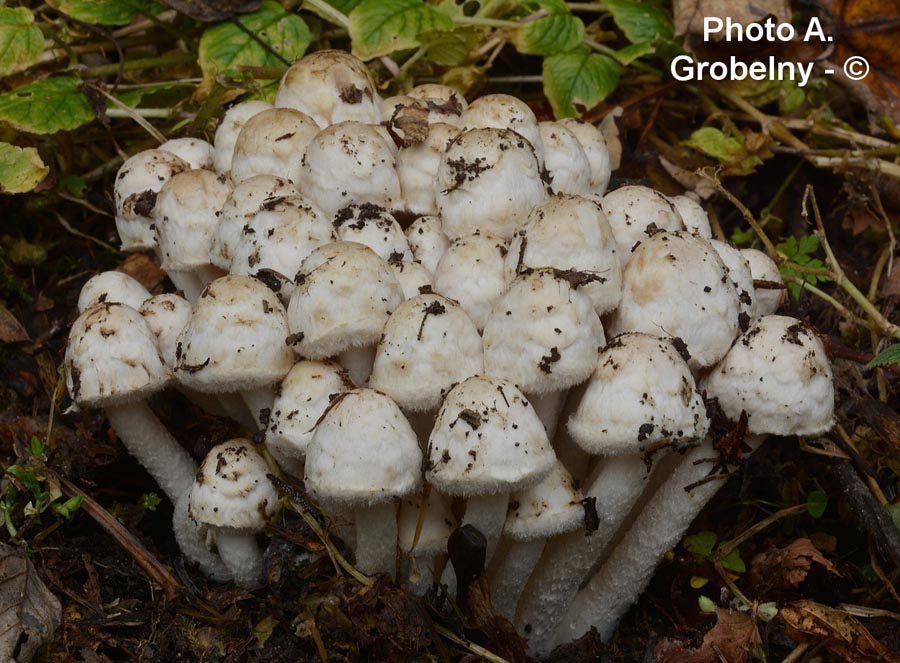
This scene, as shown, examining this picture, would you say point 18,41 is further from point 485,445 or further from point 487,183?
point 485,445

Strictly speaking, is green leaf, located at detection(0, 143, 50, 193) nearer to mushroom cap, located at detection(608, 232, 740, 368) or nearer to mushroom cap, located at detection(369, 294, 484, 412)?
mushroom cap, located at detection(369, 294, 484, 412)

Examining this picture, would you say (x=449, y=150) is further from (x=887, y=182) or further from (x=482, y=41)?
(x=887, y=182)

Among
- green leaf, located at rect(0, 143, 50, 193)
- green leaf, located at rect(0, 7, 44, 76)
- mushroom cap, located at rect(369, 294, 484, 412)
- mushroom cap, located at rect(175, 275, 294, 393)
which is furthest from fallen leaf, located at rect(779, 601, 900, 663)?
green leaf, located at rect(0, 7, 44, 76)

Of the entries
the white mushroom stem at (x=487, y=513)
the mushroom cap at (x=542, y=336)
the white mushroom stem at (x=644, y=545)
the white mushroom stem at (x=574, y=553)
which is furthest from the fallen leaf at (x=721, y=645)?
the mushroom cap at (x=542, y=336)

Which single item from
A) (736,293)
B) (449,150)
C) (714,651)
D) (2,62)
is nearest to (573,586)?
(714,651)

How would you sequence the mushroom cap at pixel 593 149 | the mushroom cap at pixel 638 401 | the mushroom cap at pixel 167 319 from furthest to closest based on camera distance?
the mushroom cap at pixel 593 149, the mushroom cap at pixel 167 319, the mushroom cap at pixel 638 401

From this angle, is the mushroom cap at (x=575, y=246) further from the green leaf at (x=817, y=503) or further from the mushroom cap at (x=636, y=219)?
the green leaf at (x=817, y=503)
